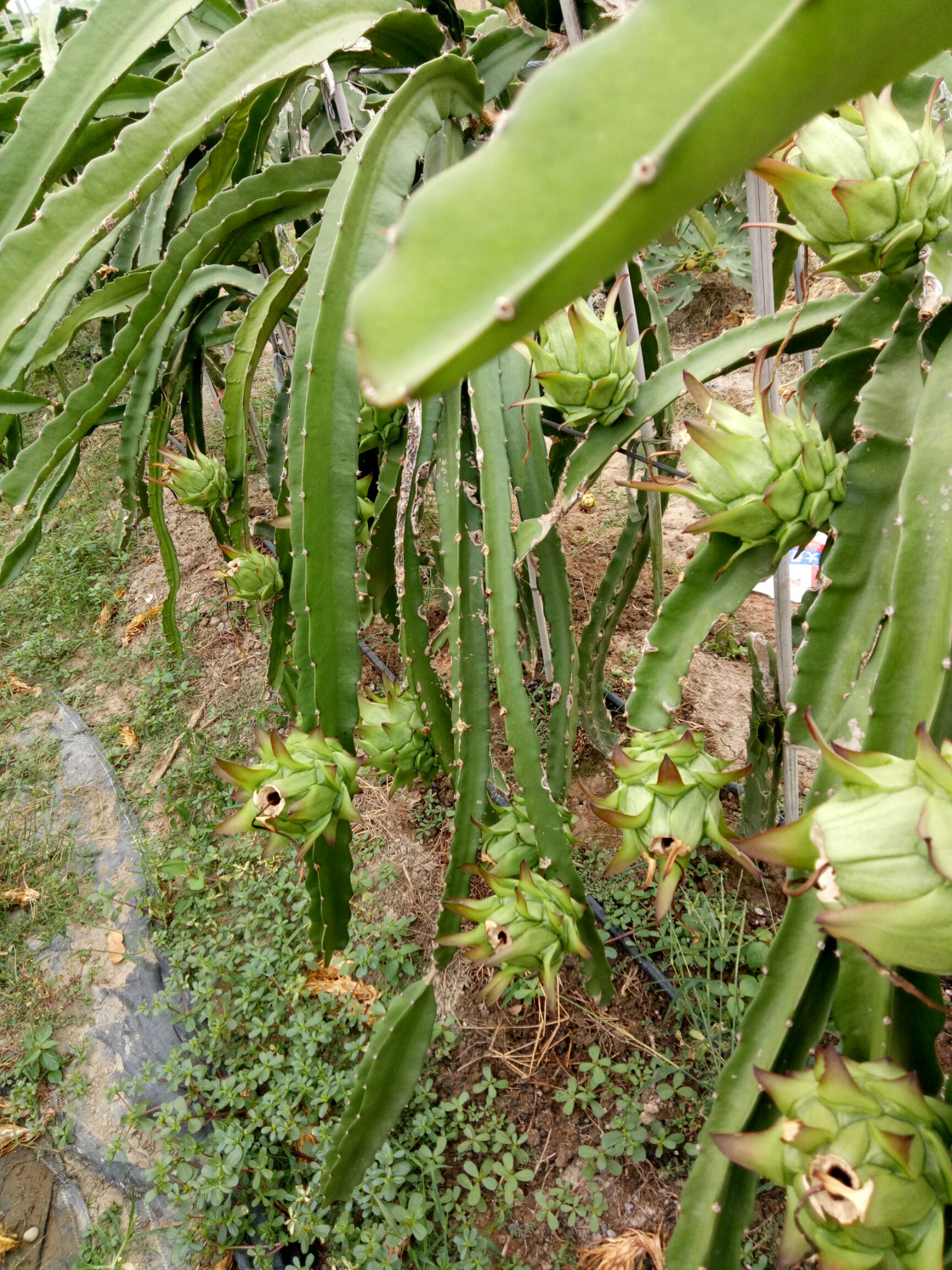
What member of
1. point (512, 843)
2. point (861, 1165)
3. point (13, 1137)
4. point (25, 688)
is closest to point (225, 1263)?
point (13, 1137)

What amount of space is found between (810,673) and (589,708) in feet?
1.77

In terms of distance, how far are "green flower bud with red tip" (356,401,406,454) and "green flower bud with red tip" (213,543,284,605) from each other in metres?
0.34

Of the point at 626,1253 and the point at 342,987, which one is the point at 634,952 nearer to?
the point at 626,1253

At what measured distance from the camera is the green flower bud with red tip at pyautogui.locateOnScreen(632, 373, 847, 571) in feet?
1.63

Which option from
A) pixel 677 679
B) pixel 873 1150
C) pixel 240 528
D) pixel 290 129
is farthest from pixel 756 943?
pixel 290 129

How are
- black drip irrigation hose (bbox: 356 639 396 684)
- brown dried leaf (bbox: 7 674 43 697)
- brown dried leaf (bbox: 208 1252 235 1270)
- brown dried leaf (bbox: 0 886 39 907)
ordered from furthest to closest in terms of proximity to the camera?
brown dried leaf (bbox: 7 674 43 697)
black drip irrigation hose (bbox: 356 639 396 684)
brown dried leaf (bbox: 0 886 39 907)
brown dried leaf (bbox: 208 1252 235 1270)

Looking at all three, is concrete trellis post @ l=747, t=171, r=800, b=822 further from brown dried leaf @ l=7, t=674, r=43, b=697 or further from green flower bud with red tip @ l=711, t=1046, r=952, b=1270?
brown dried leaf @ l=7, t=674, r=43, b=697

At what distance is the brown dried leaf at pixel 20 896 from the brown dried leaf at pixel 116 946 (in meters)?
0.23

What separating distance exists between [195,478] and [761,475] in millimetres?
1033

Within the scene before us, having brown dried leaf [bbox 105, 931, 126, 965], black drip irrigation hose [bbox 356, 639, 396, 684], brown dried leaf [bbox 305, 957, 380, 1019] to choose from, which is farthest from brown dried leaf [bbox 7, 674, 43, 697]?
brown dried leaf [bbox 305, 957, 380, 1019]

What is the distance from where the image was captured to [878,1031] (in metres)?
0.40

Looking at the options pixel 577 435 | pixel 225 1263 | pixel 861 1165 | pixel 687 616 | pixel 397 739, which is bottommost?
pixel 225 1263

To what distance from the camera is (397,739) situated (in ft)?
3.17

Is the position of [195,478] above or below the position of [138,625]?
above
